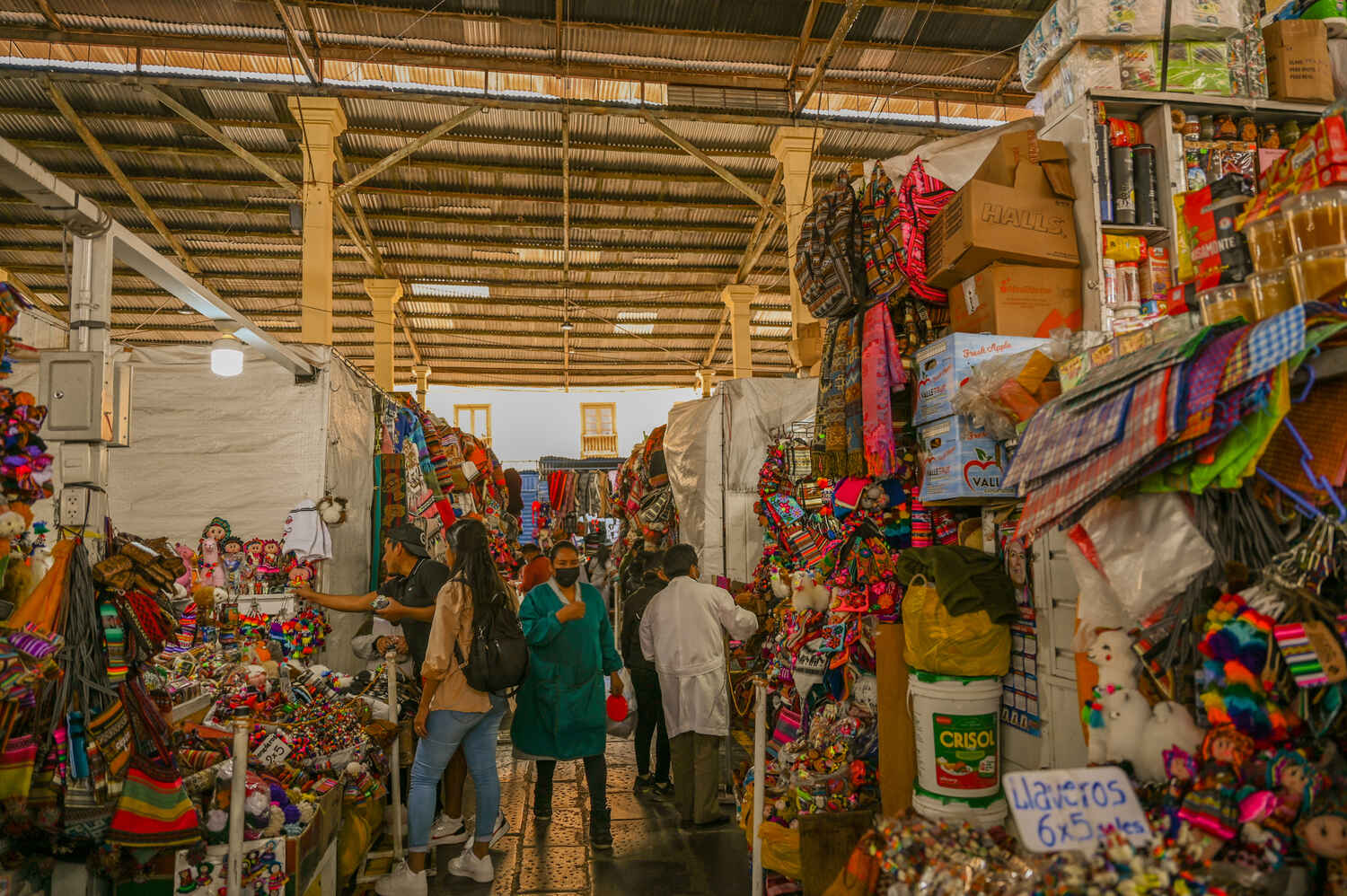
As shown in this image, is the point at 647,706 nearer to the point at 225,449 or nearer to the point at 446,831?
the point at 446,831

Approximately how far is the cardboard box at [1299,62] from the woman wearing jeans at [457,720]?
4040 mm

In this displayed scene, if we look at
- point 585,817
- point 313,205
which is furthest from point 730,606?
point 313,205

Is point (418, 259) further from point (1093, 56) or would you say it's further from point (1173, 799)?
point (1173, 799)

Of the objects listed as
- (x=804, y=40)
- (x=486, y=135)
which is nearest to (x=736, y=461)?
(x=804, y=40)

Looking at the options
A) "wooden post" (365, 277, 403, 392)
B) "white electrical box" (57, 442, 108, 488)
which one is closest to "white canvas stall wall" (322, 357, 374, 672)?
"white electrical box" (57, 442, 108, 488)

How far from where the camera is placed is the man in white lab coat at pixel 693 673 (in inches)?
197

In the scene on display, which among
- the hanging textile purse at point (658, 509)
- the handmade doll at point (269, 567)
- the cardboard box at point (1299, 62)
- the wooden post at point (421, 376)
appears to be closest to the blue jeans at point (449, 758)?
the handmade doll at point (269, 567)

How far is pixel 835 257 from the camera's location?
3.84m

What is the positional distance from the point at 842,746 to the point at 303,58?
727cm

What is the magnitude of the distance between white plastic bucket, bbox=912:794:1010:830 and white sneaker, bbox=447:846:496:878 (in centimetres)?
235

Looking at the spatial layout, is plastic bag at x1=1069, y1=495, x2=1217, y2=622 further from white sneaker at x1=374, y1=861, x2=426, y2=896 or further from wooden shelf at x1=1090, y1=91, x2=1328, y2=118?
white sneaker at x1=374, y1=861, x2=426, y2=896

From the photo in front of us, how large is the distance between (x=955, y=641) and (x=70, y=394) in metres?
3.08

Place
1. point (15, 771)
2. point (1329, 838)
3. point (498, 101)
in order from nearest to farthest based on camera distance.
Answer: point (1329, 838), point (15, 771), point (498, 101)

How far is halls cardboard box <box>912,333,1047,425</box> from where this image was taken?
10.4ft
